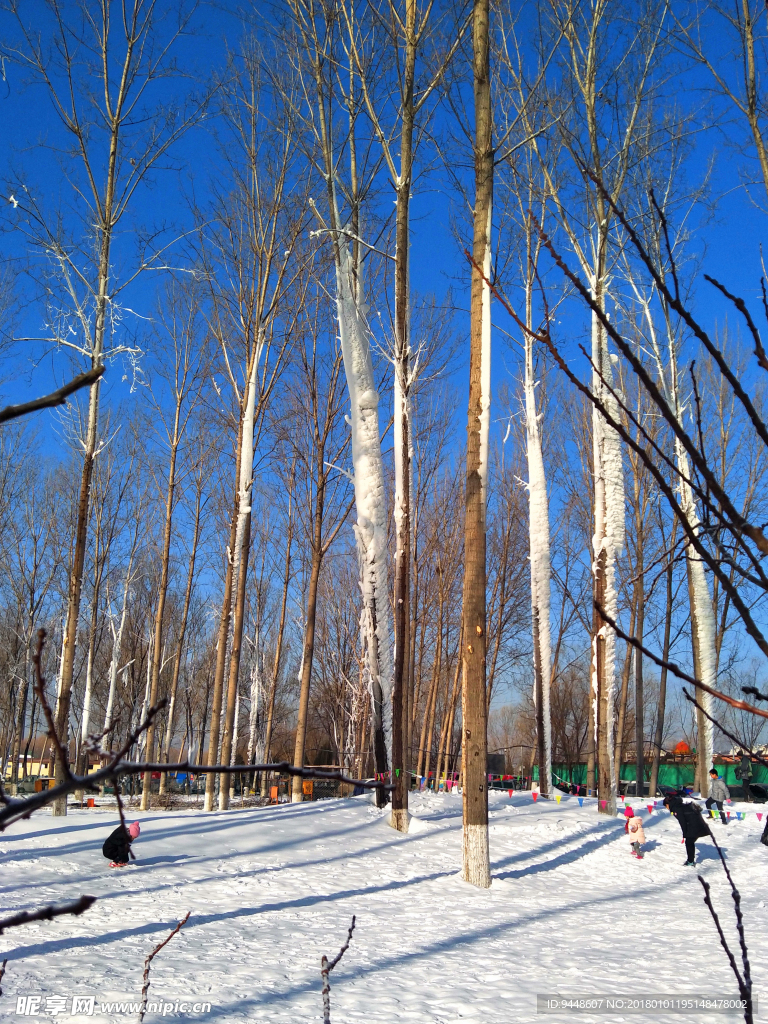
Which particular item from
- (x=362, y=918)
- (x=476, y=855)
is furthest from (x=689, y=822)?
(x=362, y=918)

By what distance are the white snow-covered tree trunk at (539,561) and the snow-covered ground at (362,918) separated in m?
2.91

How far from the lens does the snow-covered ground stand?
4.24 metres

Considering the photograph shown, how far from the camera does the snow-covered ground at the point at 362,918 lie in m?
4.24

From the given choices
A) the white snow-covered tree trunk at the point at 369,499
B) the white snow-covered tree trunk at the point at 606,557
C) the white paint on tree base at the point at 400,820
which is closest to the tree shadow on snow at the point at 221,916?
the white paint on tree base at the point at 400,820

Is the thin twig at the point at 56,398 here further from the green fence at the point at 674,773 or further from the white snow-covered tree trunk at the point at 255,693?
the white snow-covered tree trunk at the point at 255,693

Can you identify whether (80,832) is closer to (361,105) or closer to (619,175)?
(361,105)

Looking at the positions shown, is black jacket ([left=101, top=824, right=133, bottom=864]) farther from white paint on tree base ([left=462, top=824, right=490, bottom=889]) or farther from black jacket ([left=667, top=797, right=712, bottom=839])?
black jacket ([left=667, top=797, right=712, bottom=839])

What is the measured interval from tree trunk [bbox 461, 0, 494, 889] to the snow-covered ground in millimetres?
666

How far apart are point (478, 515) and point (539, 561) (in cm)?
541

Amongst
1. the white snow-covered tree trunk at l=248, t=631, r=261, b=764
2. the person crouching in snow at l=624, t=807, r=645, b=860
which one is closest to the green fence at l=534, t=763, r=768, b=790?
the white snow-covered tree trunk at l=248, t=631, r=261, b=764

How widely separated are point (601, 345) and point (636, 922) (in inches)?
329

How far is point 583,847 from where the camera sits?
970 cm

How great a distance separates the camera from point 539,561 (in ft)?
42.9

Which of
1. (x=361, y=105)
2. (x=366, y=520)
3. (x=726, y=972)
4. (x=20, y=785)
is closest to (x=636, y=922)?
(x=726, y=972)
